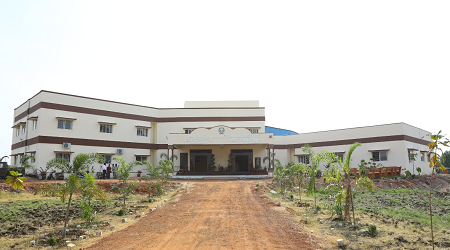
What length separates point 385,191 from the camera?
20.7 m

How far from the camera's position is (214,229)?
380 inches

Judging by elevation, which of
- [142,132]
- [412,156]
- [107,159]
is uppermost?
[142,132]

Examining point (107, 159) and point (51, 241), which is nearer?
point (51, 241)

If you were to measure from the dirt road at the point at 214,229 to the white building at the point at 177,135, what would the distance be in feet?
49.5

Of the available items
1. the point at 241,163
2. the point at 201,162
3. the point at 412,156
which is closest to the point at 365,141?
the point at 412,156

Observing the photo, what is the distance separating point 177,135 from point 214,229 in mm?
19763

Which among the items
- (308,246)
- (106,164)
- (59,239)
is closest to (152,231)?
(59,239)

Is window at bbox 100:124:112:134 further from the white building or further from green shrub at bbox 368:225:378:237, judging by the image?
green shrub at bbox 368:225:378:237

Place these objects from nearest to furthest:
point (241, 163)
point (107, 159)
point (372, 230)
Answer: point (372, 230), point (107, 159), point (241, 163)

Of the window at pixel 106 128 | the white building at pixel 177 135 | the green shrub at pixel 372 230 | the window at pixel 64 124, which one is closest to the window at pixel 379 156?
the white building at pixel 177 135

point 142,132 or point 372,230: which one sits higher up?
point 142,132

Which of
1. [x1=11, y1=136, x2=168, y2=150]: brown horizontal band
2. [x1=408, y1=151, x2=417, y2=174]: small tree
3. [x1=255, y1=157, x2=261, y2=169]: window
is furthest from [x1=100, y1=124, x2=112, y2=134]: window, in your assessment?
[x1=408, y1=151, x2=417, y2=174]: small tree

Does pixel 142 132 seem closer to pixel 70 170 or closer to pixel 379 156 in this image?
pixel 70 170

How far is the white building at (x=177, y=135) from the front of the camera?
86.9 feet
